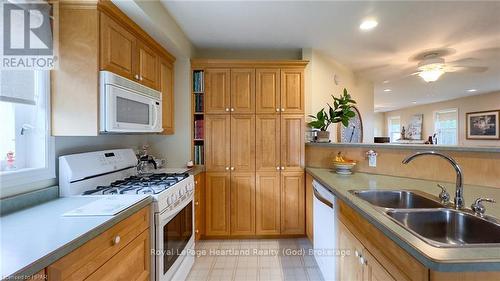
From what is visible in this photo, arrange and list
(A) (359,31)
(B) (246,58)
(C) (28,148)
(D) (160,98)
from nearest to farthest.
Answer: (C) (28,148) → (D) (160,98) → (A) (359,31) → (B) (246,58)

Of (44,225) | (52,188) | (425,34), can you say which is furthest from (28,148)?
(425,34)

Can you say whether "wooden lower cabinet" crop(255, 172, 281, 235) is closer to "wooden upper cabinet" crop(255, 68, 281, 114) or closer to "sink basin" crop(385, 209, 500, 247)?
"wooden upper cabinet" crop(255, 68, 281, 114)

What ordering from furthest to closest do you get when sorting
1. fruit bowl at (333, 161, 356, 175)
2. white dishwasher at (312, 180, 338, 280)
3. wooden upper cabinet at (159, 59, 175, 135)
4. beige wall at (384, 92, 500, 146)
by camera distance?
beige wall at (384, 92, 500, 146) < wooden upper cabinet at (159, 59, 175, 135) < fruit bowl at (333, 161, 356, 175) < white dishwasher at (312, 180, 338, 280)

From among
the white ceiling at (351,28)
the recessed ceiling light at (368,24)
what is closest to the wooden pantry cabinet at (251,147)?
the white ceiling at (351,28)

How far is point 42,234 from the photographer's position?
3.23ft

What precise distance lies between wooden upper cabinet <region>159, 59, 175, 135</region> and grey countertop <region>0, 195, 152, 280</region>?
138 centimetres

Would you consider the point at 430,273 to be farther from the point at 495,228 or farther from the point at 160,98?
the point at 160,98

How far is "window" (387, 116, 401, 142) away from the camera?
33.0 ft

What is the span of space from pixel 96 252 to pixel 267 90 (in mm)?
2325

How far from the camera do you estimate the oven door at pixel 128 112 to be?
161 cm

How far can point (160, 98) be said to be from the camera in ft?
7.85

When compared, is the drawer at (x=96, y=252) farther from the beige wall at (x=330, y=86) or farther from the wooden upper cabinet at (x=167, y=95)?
the beige wall at (x=330, y=86)

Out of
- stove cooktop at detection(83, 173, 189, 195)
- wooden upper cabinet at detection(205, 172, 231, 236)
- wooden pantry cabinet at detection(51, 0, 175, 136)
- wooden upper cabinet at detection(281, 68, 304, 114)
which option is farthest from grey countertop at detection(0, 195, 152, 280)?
wooden upper cabinet at detection(281, 68, 304, 114)

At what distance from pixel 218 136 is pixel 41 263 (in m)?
2.19
